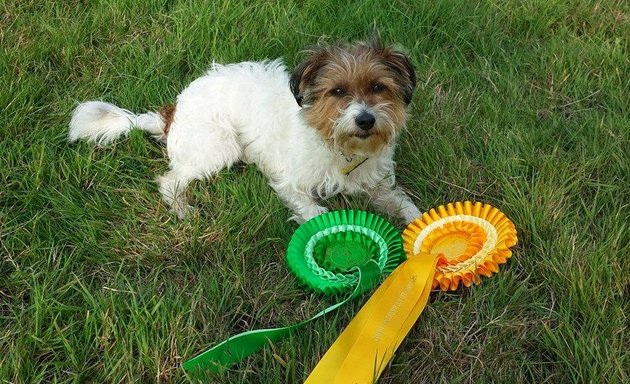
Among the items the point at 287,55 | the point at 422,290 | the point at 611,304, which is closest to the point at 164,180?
the point at 287,55

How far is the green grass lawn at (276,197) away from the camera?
9.62 ft

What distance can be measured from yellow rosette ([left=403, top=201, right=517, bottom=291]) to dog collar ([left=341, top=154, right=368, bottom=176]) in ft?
1.76

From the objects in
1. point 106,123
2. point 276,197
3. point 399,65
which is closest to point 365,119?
point 399,65

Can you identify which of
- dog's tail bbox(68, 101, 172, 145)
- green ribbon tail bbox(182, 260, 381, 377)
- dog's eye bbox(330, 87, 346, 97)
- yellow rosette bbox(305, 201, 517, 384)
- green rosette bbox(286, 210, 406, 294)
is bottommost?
dog's tail bbox(68, 101, 172, 145)

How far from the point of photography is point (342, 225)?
11.8ft

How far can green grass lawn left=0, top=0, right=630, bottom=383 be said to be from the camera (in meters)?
2.93

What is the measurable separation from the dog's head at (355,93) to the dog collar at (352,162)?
0.41ft

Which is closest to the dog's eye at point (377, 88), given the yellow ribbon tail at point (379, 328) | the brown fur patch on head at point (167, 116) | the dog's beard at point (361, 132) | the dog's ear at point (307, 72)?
the dog's beard at point (361, 132)

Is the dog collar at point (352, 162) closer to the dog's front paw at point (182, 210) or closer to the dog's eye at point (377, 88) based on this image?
the dog's eye at point (377, 88)

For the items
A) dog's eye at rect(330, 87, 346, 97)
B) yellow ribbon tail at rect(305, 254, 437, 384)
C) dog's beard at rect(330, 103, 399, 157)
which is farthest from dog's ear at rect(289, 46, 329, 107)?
yellow ribbon tail at rect(305, 254, 437, 384)

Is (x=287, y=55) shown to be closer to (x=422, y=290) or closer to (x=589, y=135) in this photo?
(x=589, y=135)

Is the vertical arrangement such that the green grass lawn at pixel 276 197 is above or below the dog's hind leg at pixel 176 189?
above

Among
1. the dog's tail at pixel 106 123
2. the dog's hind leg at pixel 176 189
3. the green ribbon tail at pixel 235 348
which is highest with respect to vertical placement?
the green ribbon tail at pixel 235 348

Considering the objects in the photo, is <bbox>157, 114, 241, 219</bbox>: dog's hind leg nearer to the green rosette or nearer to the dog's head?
the dog's head
